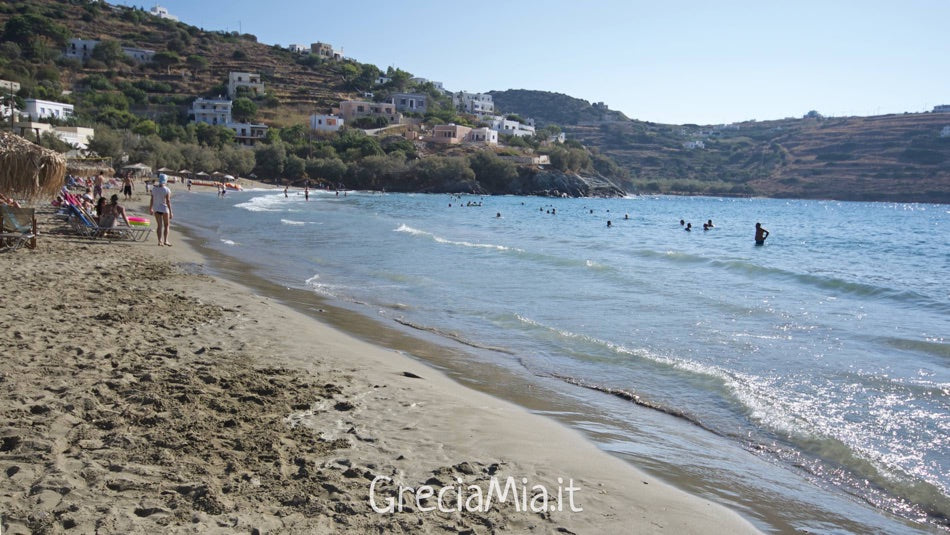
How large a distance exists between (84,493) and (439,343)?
5941 millimetres

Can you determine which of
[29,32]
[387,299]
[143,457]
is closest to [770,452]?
[143,457]

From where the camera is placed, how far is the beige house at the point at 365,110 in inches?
4272

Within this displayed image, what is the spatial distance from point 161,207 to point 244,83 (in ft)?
340

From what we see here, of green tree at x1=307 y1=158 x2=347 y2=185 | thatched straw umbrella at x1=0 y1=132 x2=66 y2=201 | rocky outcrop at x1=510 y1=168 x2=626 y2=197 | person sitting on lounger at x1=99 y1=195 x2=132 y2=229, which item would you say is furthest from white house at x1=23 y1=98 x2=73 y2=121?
thatched straw umbrella at x1=0 y1=132 x2=66 y2=201

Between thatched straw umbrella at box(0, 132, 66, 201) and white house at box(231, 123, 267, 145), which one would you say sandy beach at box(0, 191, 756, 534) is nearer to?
thatched straw umbrella at box(0, 132, 66, 201)

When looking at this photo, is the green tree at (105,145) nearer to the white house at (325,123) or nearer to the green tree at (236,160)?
the green tree at (236,160)

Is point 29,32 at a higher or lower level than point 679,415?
higher

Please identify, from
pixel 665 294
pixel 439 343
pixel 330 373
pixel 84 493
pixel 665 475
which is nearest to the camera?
pixel 84 493

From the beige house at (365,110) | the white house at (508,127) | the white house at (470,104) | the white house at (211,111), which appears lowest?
the white house at (211,111)

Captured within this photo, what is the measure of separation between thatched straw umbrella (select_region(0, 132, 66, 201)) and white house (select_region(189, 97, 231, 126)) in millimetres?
86068

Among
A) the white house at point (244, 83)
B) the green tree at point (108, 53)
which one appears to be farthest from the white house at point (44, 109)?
the green tree at point (108, 53)

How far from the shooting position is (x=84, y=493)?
3.21 meters

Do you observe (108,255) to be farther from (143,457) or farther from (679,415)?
(679,415)

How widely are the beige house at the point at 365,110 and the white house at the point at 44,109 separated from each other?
42.4 m
